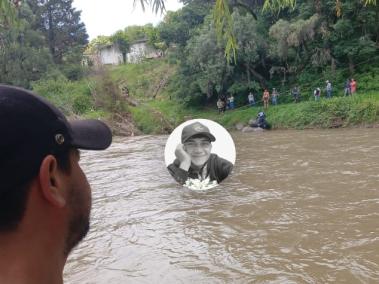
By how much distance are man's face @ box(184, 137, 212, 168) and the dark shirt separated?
0.07 metres

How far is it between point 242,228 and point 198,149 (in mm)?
1288

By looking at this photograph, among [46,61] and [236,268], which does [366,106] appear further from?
[46,61]

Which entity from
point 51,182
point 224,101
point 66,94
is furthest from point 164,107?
point 51,182

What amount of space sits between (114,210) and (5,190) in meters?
5.92

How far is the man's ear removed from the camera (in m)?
0.98

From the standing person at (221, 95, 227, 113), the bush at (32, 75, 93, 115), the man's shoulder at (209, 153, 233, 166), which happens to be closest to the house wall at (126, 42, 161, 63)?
the bush at (32, 75, 93, 115)

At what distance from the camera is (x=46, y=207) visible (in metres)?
1.01

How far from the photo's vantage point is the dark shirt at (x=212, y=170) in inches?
180

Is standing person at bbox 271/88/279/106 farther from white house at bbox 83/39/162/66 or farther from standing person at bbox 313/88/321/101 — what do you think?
white house at bbox 83/39/162/66

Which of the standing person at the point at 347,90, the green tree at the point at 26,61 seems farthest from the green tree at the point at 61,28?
the standing person at the point at 347,90

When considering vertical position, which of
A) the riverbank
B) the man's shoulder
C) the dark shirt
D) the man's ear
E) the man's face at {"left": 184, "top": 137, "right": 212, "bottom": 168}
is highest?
the man's ear

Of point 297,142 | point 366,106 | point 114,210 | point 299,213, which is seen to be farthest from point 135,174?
point 366,106

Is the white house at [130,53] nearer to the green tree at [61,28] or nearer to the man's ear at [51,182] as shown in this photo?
the green tree at [61,28]

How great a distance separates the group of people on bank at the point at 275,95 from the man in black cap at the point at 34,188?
19.6 meters
